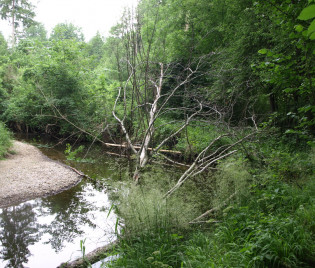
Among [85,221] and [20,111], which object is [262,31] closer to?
[85,221]

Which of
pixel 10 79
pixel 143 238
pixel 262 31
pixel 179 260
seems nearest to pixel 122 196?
pixel 143 238

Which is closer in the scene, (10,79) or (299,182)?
(299,182)

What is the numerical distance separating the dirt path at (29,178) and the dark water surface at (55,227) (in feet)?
1.21

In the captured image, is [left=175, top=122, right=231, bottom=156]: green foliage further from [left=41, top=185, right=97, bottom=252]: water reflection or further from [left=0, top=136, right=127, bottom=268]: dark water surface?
[left=41, top=185, right=97, bottom=252]: water reflection

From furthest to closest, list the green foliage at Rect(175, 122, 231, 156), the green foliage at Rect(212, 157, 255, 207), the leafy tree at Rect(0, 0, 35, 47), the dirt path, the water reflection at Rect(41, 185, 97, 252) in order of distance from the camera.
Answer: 1. the leafy tree at Rect(0, 0, 35, 47)
2. the green foliage at Rect(175, 122, 231, 156)
3. the dirt path
4. the water reflection at Rect(41, 185, 97, 252)
5. the green foliage at Rect(212, 157, 255, 207)

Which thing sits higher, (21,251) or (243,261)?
(243,261)

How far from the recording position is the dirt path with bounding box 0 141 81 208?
580 centimetres

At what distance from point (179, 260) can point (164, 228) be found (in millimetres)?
422

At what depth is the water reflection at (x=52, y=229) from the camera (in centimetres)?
368

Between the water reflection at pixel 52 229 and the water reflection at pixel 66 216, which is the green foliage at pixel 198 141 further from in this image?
the water reflection at pixel 66 216

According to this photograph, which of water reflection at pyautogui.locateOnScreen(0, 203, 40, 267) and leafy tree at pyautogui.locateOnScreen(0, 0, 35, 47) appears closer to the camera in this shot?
water reflection at pyautogui.locateOnScreen(0, 203, 40, 267)

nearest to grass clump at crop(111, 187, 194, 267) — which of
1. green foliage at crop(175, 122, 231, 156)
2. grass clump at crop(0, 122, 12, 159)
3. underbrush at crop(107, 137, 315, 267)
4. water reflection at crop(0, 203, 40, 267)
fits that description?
underbrush at crop(107, 137, 315, 267)

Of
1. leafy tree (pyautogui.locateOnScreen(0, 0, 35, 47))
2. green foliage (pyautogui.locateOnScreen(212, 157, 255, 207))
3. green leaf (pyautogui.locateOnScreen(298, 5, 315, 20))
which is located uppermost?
leafy tree (pyautogui.locateOnScreen(0, 0, 35, 47))

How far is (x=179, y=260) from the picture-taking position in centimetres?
277
